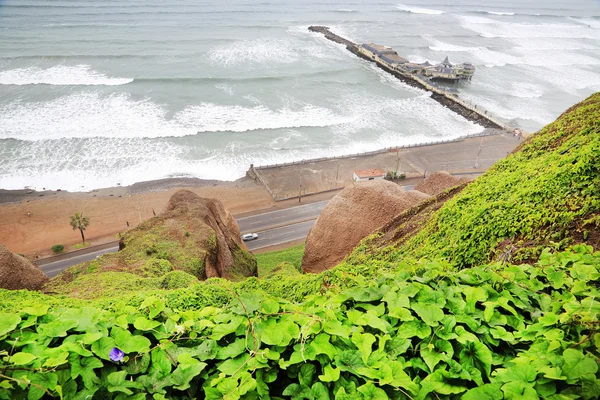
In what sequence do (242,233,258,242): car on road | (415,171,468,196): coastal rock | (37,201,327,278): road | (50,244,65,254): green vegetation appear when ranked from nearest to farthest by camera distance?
(415,171,468,196): coastal rock, (37,201,327,278): road, (50,244,65,254): green vegetation, (242,233,258,242): car on road

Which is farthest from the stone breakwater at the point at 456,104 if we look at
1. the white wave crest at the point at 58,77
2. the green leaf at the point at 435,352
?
the green leaf at the point at 435,352

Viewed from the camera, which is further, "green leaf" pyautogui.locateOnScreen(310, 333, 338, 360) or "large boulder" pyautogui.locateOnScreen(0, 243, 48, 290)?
"large boulder" pyautogui.locateOnScreen(0, 243, 48, 290)

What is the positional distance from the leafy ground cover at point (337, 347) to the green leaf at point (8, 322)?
1 centimetres

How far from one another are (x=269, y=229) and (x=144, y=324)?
1365 inches

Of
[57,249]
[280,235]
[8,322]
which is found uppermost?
[8,322]

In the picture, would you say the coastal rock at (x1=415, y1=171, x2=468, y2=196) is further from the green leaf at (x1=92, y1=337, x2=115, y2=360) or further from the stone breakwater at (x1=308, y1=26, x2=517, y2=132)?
the stone breakwater at (x1=308, y1=26, x2=517, y2=132)

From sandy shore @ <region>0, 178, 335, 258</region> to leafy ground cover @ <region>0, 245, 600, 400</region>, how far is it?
118 feet

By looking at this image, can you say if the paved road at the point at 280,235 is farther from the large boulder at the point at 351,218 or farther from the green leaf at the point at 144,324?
the green leaf at the point at 144,324

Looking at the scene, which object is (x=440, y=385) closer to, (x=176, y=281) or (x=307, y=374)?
(x=307, y=374)

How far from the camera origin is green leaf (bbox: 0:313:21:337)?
13.0 feet

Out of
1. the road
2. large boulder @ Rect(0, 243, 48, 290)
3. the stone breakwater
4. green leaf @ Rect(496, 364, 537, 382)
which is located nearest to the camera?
green leaf @ Rect(496, 364, 537, 382)

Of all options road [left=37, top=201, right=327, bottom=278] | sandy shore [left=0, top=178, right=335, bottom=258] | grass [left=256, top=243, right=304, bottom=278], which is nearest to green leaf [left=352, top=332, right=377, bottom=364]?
grass [left=256, top=243, right=304, bottom=278]

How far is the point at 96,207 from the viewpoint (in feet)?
132

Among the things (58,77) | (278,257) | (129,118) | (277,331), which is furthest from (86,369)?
(58,77)
